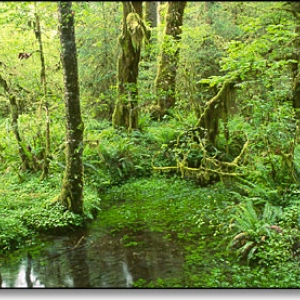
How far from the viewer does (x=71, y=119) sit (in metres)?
4.30

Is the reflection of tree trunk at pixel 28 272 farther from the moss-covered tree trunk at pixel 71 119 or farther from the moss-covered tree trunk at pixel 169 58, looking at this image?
the moss-covered tree trunk at pixel 169 58

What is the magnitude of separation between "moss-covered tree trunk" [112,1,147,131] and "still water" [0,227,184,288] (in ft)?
6.29

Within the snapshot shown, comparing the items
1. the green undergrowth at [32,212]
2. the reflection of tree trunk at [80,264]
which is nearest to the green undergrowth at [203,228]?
the green undergrowth at [32,212]

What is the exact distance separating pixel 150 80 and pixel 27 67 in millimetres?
1877

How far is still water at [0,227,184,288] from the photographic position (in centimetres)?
347

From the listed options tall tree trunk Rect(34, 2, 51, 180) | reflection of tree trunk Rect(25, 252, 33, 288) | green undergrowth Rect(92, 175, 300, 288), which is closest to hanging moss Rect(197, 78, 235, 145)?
green undergrowth Rect(92, 175, 300, 288)

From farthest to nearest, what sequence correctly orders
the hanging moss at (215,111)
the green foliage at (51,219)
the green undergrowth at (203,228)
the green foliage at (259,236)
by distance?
the hanging moss at (215,111) < the green foliage at (51,219) < the green foliage at (259,236) < the green undergrowth at (203,228)

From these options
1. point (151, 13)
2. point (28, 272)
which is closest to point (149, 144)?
point (151, 13)

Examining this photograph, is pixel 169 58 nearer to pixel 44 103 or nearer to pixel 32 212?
pixel 44 103

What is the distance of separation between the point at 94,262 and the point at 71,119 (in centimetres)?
166

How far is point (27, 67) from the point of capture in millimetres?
5121

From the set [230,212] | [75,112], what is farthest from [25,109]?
[230,212]

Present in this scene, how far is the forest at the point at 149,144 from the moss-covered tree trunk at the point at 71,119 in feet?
0.05

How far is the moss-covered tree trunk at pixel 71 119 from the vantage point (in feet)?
13.5
